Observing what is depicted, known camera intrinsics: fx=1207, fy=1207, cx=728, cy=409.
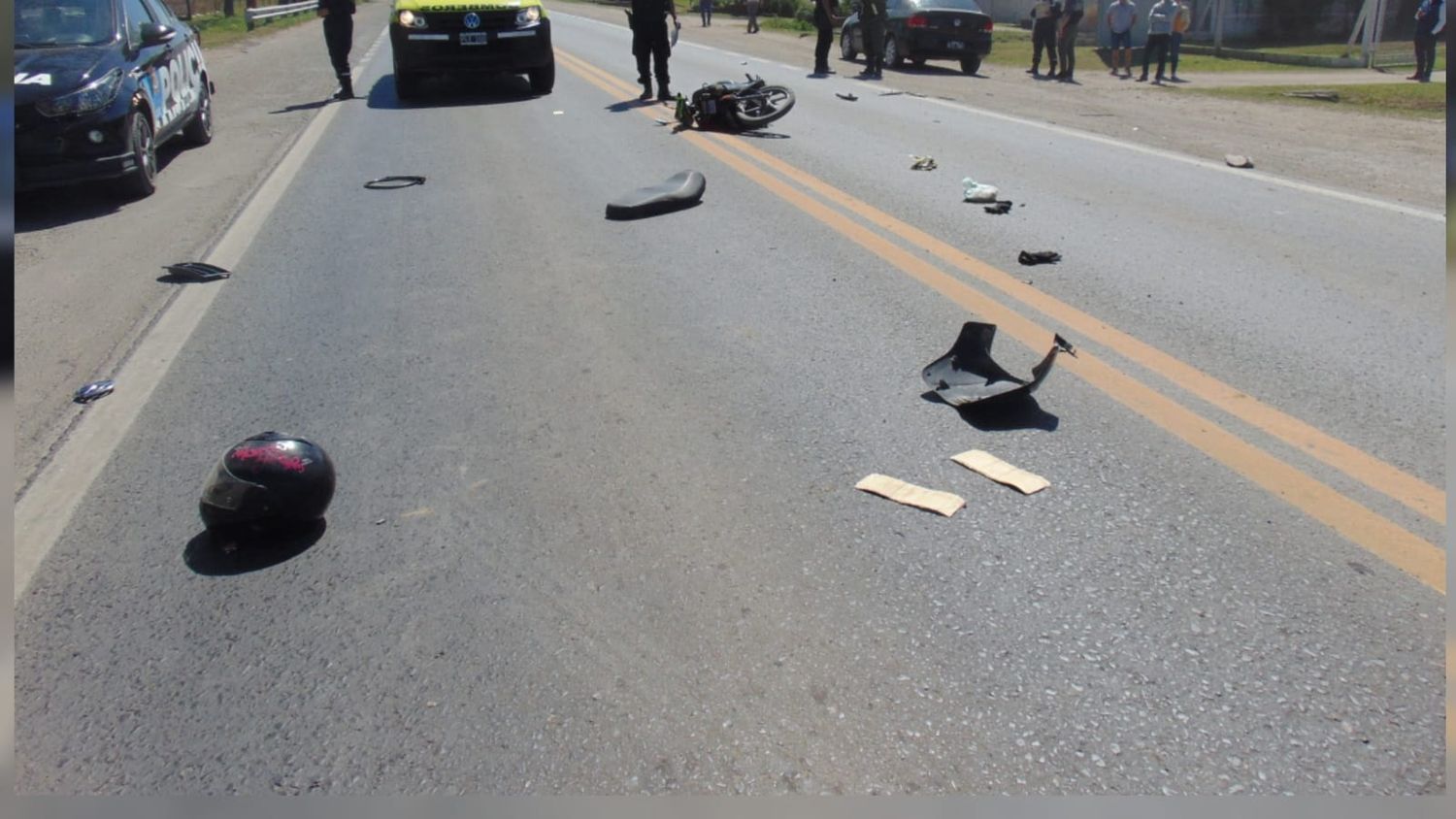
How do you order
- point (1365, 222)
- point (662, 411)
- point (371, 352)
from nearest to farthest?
point (662, 411) < point (371, 352) < point (1365, 222)

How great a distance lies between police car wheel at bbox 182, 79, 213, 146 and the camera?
12.6m

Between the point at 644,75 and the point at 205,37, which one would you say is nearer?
the point at 644,75

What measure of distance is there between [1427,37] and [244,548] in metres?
23.6

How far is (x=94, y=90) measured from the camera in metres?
9.30

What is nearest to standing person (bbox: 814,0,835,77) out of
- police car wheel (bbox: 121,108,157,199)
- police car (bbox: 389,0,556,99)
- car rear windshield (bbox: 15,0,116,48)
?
police car (bbox: 389,0,556,99)

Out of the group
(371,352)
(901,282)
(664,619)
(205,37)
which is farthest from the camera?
(205,37)

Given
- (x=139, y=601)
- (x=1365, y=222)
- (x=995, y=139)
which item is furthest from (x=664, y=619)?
(x=995, y=139)

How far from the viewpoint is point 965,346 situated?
207 inches

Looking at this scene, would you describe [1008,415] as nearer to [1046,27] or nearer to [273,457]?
[273,457]

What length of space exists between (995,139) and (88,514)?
10.7 meters

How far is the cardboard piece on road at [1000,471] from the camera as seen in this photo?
4.15 m

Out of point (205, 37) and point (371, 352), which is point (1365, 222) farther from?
point (205, 37)

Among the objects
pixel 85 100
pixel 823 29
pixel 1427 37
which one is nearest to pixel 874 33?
pixel 823 29

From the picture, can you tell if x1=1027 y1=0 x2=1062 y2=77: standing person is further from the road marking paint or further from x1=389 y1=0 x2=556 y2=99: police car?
the road marking paint
